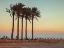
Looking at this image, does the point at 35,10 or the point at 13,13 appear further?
the point at 35,10

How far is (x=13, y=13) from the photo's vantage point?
3709cm

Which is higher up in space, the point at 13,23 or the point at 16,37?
the point at 13,23

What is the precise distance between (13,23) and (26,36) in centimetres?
457

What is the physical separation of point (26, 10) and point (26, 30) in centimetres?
466

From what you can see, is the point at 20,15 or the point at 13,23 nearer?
the point at 13,23

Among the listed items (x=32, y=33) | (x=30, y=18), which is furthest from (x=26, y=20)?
(x=32, y=33)

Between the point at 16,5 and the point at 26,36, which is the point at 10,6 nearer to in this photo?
the point at 16,5

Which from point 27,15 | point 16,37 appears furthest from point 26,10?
point 16,37

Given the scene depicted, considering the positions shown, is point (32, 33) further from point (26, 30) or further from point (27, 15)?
point (27, 15)

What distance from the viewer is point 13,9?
37.4 metres

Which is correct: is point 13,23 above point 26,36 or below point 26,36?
above

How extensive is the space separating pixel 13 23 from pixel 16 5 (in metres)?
4.19

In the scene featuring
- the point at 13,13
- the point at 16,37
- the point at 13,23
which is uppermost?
the point at 13,13

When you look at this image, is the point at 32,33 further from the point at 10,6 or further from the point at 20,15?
the point at 10,6
